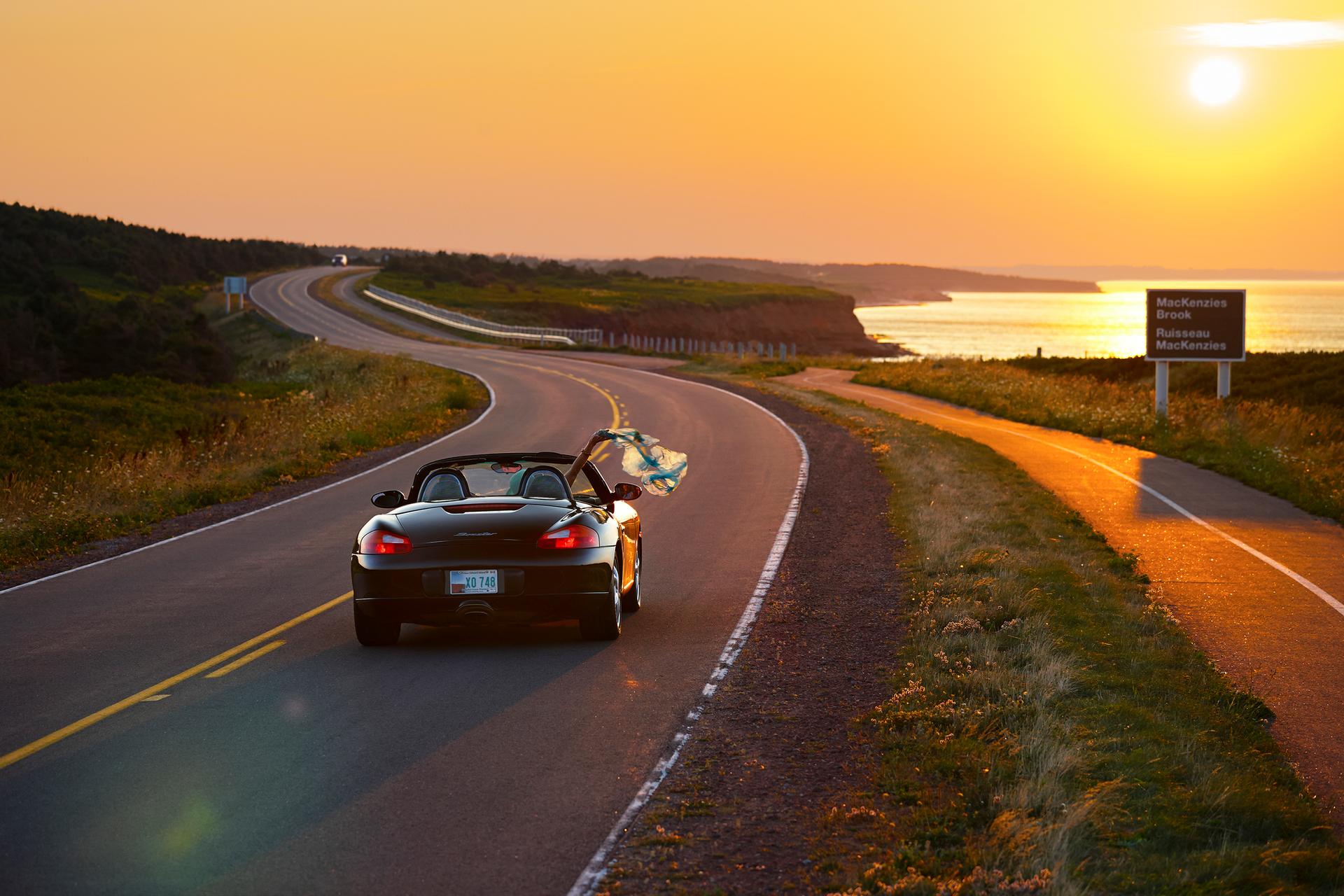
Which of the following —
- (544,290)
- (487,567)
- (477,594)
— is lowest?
(477,594)

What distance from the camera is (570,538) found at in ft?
32.7

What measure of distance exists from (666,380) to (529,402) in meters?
11.0

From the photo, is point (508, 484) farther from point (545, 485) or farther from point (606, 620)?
point (606, 620)

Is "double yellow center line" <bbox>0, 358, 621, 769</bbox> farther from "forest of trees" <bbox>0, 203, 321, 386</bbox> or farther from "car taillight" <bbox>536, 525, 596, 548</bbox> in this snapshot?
"forest of trees" <bbox>0, 203, 321, 386</bbox>

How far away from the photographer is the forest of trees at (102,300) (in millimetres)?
63062

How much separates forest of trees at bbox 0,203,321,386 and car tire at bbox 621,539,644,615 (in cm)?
4865

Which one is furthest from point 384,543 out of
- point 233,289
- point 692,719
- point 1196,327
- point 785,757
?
point 233,289

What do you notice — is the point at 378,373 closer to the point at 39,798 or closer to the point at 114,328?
the point at 114,328

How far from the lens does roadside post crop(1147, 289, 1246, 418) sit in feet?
113

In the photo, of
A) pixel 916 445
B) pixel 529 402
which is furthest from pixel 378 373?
pixel 916 445

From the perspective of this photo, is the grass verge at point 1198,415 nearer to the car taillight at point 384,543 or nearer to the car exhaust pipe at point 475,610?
the car exhaust pipe at point 475,610

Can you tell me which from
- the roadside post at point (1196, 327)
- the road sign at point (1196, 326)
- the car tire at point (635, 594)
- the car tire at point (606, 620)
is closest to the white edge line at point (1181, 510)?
the roadside post at point (1196, 327)

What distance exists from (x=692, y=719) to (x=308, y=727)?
2.31 metres

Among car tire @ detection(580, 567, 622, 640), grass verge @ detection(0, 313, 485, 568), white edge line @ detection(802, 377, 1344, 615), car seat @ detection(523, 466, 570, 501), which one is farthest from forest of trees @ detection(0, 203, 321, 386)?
car tire @ detection(580, 567, 622, 640)
